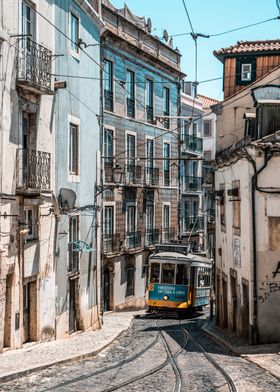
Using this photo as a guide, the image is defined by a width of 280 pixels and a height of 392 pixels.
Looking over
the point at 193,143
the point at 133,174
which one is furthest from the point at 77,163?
the point at 193,143

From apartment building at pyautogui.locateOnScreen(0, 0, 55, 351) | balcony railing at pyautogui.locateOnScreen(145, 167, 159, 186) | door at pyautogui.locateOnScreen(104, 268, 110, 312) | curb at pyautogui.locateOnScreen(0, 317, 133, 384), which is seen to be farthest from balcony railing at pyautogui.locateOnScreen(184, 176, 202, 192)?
curb at pyautogui.locateOnScreen(0, 317, 133, 384)

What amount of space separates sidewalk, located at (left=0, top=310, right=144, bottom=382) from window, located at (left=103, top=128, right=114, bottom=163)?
11.3 metres

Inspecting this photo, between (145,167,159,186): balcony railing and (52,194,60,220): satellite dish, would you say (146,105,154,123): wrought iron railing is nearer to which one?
(145,167,159,186): balcony railing

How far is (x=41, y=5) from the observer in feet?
59.7

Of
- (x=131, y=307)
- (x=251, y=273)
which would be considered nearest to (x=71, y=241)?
(x=251, y=273)

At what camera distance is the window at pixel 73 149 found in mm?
22047

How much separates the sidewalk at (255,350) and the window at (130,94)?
14.3 meters

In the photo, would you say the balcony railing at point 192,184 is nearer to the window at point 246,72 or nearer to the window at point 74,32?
the window at point 246,72

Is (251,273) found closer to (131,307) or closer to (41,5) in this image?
(41,5)

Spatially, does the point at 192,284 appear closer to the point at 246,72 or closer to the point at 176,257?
the point at 176,257

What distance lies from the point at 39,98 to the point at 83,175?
5725 mm

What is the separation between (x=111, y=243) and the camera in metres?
31.5

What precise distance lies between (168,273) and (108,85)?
9279mm

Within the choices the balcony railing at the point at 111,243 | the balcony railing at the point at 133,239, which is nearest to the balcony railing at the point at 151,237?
the balcony railing at the point at 133,239
